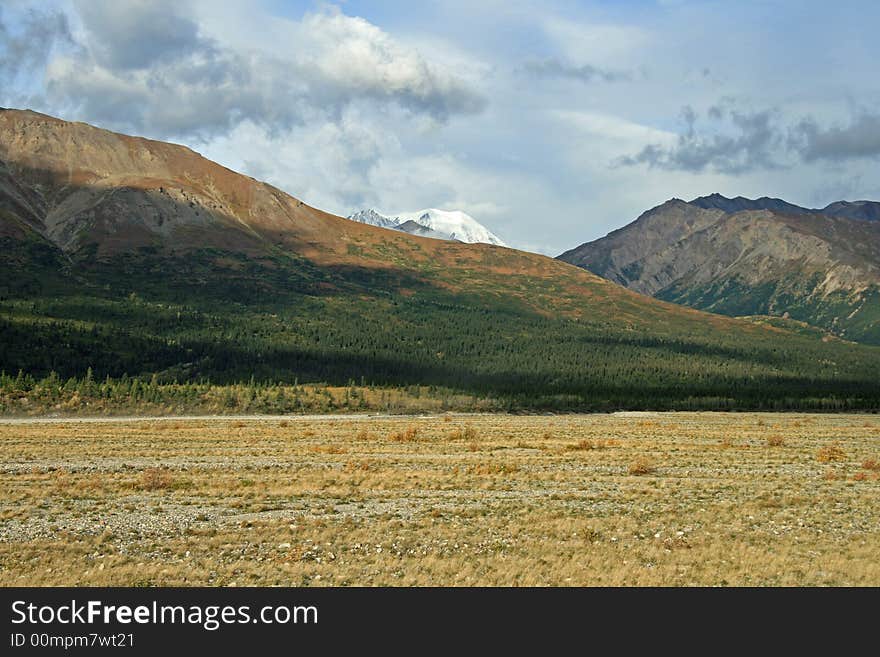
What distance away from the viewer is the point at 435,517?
78.3 feet

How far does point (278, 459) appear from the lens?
1672 inches

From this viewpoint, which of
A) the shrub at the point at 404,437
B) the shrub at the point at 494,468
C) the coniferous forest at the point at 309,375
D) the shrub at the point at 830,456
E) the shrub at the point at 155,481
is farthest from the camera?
the coniferous forest at the point at 309,375

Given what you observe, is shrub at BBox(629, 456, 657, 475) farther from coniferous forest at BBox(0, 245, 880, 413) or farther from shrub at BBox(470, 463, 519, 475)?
coniferous forest at BBox(0, 245, 880, 413)

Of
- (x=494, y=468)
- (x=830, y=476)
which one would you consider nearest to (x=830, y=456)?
(x=830, y=476)

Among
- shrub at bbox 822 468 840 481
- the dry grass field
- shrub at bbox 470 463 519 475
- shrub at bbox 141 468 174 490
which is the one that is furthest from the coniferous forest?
shrub at bbox 822 468 840 481

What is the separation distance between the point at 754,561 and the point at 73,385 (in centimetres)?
10412

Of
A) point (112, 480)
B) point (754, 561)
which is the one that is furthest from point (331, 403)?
point (754, 561)

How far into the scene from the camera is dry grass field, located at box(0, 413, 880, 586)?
17.4m

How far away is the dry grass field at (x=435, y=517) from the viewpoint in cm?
1741

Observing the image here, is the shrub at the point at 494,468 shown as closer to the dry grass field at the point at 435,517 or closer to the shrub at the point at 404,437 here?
the dry grass field at the point at 435,517

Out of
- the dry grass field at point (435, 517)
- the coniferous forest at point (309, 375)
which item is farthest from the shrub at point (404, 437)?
the coniferous forest at point (309, 375)

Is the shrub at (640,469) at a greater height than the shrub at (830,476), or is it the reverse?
the shrub at (830,476)

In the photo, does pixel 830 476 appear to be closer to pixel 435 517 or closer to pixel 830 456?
pixel 830 456

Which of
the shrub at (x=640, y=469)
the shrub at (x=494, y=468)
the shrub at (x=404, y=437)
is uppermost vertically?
the shrub at (x=640, y=469)
